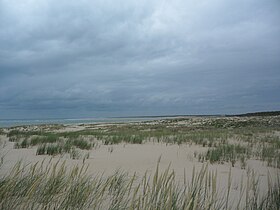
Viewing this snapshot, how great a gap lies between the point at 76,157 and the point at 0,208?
5.32m

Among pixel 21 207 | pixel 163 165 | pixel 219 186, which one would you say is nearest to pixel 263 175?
pixel 219 186

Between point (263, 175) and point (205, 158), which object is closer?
point (263, 175)

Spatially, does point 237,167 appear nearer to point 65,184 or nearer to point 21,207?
point 65,184

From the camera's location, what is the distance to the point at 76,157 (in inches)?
317

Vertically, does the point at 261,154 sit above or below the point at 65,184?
below

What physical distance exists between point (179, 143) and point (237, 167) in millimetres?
5683

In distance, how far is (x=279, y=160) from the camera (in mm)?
7457

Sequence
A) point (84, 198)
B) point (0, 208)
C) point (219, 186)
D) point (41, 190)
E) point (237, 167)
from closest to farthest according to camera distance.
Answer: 1. point (0, 208)
2. point (84, 198)
3. point (41, 190)
4. point (219, 186)
5. point (237, 167)

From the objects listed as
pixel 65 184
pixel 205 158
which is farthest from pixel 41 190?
pixel 205 158

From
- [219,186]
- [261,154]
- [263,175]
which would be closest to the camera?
[219,186]

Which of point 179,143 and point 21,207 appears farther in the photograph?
point 179,143

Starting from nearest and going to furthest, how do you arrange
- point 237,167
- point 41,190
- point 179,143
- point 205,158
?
point 41,190 → point 237,167 → point 205,158 → point 179,143

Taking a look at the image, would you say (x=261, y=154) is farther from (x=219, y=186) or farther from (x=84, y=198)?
(x=84, y=198)

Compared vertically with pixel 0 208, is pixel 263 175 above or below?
below
